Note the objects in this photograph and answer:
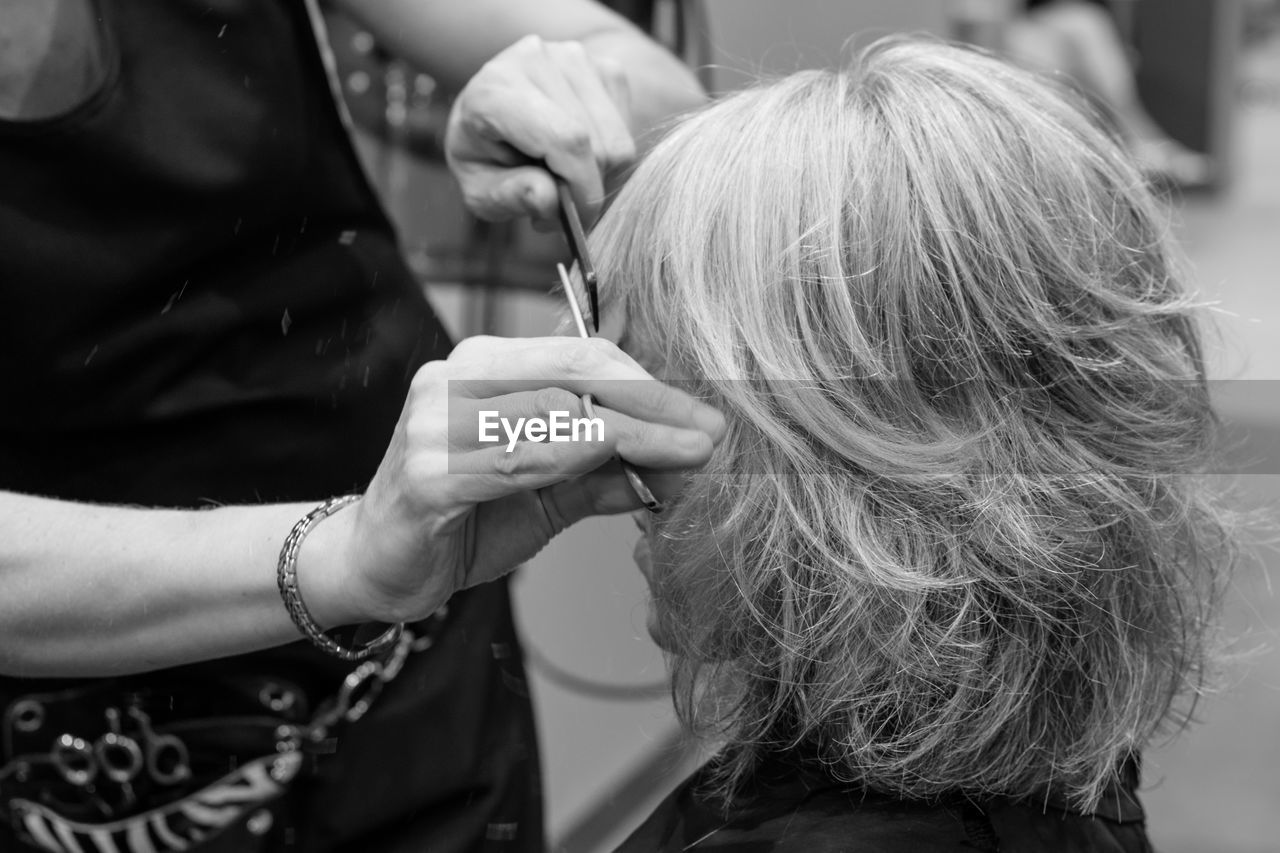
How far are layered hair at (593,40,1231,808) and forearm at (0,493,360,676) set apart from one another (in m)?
0.31

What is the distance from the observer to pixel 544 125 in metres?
1.05

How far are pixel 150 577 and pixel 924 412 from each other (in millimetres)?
602

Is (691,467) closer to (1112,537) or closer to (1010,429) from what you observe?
(1010,429)

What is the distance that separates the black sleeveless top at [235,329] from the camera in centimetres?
101

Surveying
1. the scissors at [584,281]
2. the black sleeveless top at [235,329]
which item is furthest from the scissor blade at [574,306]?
the black sleeveless top at [235,329]

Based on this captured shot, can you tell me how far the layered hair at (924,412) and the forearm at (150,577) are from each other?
31cm

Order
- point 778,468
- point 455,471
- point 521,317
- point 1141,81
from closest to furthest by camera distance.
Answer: point 455,471
point 778,468
point 521,317
point 1141,81

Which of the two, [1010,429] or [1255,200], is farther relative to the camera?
[1255,200]

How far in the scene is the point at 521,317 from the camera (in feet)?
5.41

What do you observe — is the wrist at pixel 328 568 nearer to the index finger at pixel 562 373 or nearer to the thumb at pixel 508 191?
the index finger at pixel 562 373

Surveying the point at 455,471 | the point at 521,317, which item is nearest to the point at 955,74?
the point at 455,471

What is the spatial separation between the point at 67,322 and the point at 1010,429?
789 mm

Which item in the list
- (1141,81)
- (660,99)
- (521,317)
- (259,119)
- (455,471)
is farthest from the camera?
(1141,81)

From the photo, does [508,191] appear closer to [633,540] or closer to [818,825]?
[633,540]
